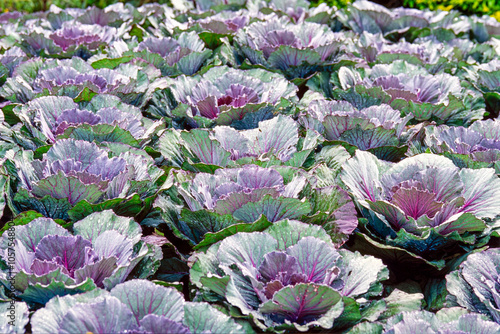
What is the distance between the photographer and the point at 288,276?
1.66 meters

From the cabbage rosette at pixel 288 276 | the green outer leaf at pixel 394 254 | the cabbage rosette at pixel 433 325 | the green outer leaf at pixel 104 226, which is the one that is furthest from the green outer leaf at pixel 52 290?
the green outer leaf at pixel 394 254

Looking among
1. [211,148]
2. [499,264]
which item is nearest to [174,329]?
[211,148]

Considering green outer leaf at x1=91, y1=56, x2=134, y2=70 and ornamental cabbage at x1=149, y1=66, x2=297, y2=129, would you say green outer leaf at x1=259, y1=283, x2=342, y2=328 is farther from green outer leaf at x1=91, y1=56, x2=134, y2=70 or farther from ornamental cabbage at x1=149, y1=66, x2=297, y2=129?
green outer leaf at x1=91, y1=56, x2=134, y2=70

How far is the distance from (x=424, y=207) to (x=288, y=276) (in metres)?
0.67

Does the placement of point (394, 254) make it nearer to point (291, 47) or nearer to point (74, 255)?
point (74, 255)

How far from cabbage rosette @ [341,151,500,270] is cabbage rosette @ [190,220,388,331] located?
0.24m

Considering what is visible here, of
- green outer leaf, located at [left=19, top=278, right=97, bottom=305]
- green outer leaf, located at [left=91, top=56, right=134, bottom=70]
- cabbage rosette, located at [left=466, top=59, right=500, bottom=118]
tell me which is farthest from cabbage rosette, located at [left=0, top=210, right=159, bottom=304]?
cabbage rosette, located at [left=466, top=59, right=500, bottom=118]

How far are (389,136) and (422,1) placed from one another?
4.82m

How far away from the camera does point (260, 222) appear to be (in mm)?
1806

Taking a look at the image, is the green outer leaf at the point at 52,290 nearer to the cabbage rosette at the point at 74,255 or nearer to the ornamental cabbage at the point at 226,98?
the cabbage rosette at the point at 74,255

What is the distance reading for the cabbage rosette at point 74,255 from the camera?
A: 5.23 ft

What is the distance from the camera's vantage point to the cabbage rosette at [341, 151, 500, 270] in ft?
6.31

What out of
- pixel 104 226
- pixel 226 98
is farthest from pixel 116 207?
pixel 226 98

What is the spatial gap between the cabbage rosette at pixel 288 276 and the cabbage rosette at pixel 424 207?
0.80ft
